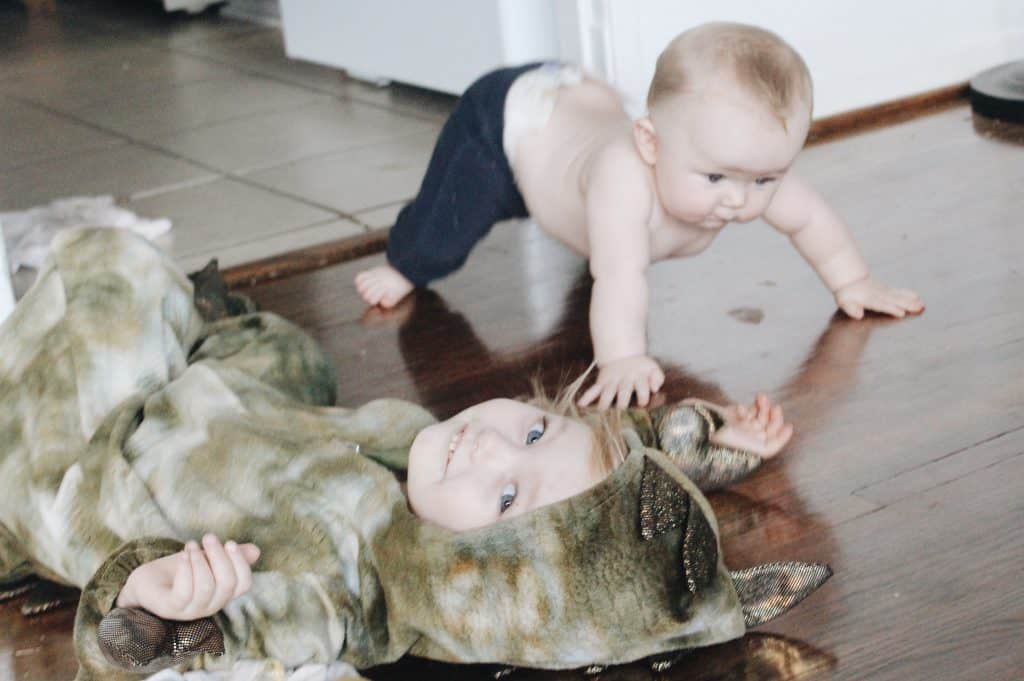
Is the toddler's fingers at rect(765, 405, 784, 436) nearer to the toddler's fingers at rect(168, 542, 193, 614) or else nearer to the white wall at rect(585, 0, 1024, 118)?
the toddler's fingers at rect(168, 542, 193, 614)

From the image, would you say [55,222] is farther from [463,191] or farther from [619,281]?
[619,281]

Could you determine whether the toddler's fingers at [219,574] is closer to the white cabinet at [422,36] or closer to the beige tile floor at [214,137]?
the beige tile floor at [214,137]

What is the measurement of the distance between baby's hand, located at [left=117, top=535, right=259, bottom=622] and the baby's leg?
2.99ft

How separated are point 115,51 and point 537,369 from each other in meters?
2.49

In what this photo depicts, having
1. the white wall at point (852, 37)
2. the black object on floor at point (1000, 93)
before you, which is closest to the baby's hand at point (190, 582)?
the white wall at point (852, 37)

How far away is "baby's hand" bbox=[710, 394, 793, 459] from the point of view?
1232mm

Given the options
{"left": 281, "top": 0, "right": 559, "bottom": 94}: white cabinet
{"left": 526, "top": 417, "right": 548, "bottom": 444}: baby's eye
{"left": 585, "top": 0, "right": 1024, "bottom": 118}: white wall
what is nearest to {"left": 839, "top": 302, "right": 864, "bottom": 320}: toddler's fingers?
{"left": 526, "top": 417, "right": 548, "bottom": 444}: baby's eye

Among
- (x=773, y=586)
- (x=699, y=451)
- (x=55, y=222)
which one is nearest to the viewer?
(x=773, y=586)

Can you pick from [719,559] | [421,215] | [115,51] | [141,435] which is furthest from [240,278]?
[115,51]

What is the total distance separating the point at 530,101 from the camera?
180 cm

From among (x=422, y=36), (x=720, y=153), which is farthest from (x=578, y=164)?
(x=422, y=36)

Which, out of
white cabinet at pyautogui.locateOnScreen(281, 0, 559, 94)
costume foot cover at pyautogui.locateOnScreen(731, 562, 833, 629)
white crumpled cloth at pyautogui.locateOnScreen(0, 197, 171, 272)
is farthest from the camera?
white cabinet at pyautogui.locateOnScreen(281, 0, 559, 94)

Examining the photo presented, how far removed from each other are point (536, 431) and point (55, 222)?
131 centimetres

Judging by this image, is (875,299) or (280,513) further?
(875,299)
